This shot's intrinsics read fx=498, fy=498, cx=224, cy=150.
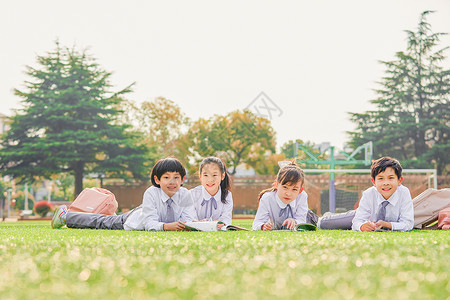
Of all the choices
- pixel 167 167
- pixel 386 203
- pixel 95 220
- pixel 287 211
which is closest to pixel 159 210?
pixel 167 167

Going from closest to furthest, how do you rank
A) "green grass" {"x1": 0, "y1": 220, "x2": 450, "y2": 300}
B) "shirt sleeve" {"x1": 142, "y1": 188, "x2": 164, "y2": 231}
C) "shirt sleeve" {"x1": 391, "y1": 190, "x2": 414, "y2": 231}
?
"green grass" {"x1": 0, "y1": 220, "x2": 450, "y2": 300} → "shirt sleeve" {"x1": 391, "y1": 190, "x2": 414, "y2": 231} → "shirt sleeve" {"x1": 142, "y1": 188, "x2": 164, "y2": 231}

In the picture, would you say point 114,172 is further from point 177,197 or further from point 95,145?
point 177,197

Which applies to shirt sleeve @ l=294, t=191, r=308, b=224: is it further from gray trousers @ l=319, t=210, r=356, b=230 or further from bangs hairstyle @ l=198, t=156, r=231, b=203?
bangs hairstyle @ l=198, t=156, r=231, b=203

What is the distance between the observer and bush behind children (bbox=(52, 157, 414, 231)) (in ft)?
19.0

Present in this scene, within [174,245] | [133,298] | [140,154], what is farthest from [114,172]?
[133,298]

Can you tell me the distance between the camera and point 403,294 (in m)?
1.49

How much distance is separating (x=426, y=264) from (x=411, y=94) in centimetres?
3225

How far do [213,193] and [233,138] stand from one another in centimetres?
2669

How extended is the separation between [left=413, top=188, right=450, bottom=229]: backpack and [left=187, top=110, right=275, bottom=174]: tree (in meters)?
25.8

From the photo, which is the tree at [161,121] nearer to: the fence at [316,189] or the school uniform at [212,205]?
the fence at [316,189]

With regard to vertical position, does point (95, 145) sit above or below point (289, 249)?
above

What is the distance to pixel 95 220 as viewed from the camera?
708cm

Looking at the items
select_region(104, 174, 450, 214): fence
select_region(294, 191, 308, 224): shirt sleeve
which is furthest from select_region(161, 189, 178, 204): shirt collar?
select_region(104, 174, 450, 214): fence

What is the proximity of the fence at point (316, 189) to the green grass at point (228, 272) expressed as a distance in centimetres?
1876
